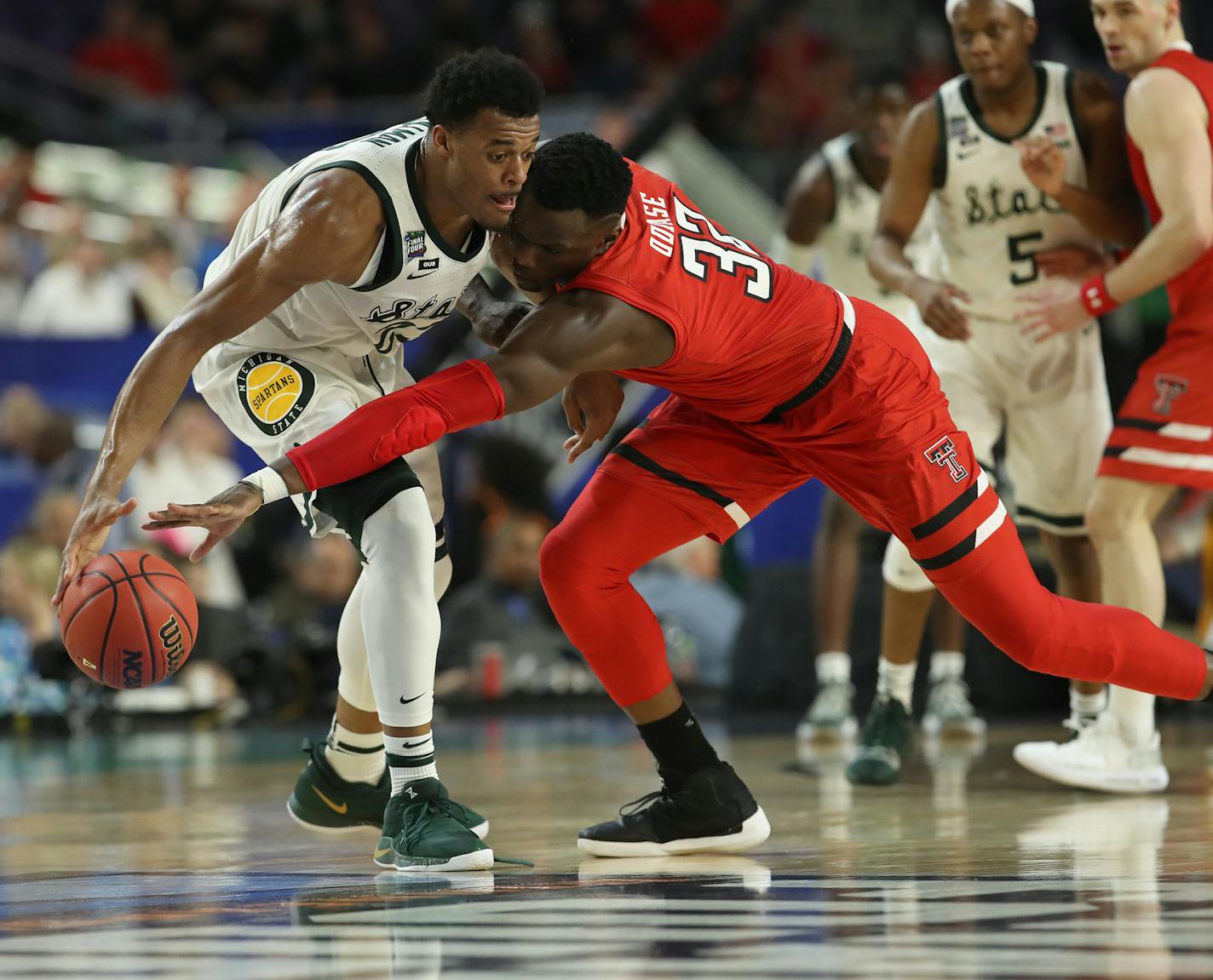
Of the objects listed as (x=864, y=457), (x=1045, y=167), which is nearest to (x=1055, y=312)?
(x=1045, y=167)

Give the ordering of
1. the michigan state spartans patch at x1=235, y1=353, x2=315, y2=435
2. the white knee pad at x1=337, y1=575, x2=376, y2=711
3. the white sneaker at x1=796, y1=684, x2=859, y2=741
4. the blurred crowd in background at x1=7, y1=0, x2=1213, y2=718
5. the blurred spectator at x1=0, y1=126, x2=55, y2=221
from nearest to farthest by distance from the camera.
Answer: the michigan state spartans patch at x1=235, y1=353, x2=315, y2=435, the white knee pad at x1=337, y1=575, x2=376, y2=711, the white sneaker at x1=796, y1=684, x2=859, y2=741, the blurred crowd in background at x1=7, y1=0, x2=1213, y2=718, the blurred spectator at x1=0, y1=126, x2=55, y2=221

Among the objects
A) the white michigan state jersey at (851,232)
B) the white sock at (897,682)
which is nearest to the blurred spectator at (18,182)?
the white michigan state jersey at (851,232)

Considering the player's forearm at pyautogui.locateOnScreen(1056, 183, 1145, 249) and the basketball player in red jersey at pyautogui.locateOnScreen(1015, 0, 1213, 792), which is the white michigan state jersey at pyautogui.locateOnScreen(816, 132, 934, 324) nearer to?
the player's forearm at pyautogui.locateOnScreen(1056, 183, 1145, 249)

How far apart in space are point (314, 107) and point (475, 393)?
36.4 ft

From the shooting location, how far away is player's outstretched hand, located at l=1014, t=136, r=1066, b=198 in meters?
5.39

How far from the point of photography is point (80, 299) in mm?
11414

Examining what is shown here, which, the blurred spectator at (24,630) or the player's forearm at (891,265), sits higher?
the player's forearm at (891,265)

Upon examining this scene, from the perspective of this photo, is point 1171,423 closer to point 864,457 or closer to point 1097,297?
point 1097,297

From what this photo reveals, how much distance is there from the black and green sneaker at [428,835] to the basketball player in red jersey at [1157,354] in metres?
2.09

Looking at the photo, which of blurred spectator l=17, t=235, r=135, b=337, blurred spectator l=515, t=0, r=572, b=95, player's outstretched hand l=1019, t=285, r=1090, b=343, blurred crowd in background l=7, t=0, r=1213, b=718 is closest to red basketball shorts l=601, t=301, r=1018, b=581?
player's outstretched hand l=1019, t=285, r=1090, b=343

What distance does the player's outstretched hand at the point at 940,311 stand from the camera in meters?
5.38

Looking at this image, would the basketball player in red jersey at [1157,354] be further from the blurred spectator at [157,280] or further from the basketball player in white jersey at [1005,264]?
the blurred spectator at [157,280]

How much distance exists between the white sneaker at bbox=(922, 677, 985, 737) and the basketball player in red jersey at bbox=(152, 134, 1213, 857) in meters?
3.02

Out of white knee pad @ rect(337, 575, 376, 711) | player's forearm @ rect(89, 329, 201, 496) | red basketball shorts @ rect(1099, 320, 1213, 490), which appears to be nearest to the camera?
player's forearm @ rect(89, 329, 201, 496)
